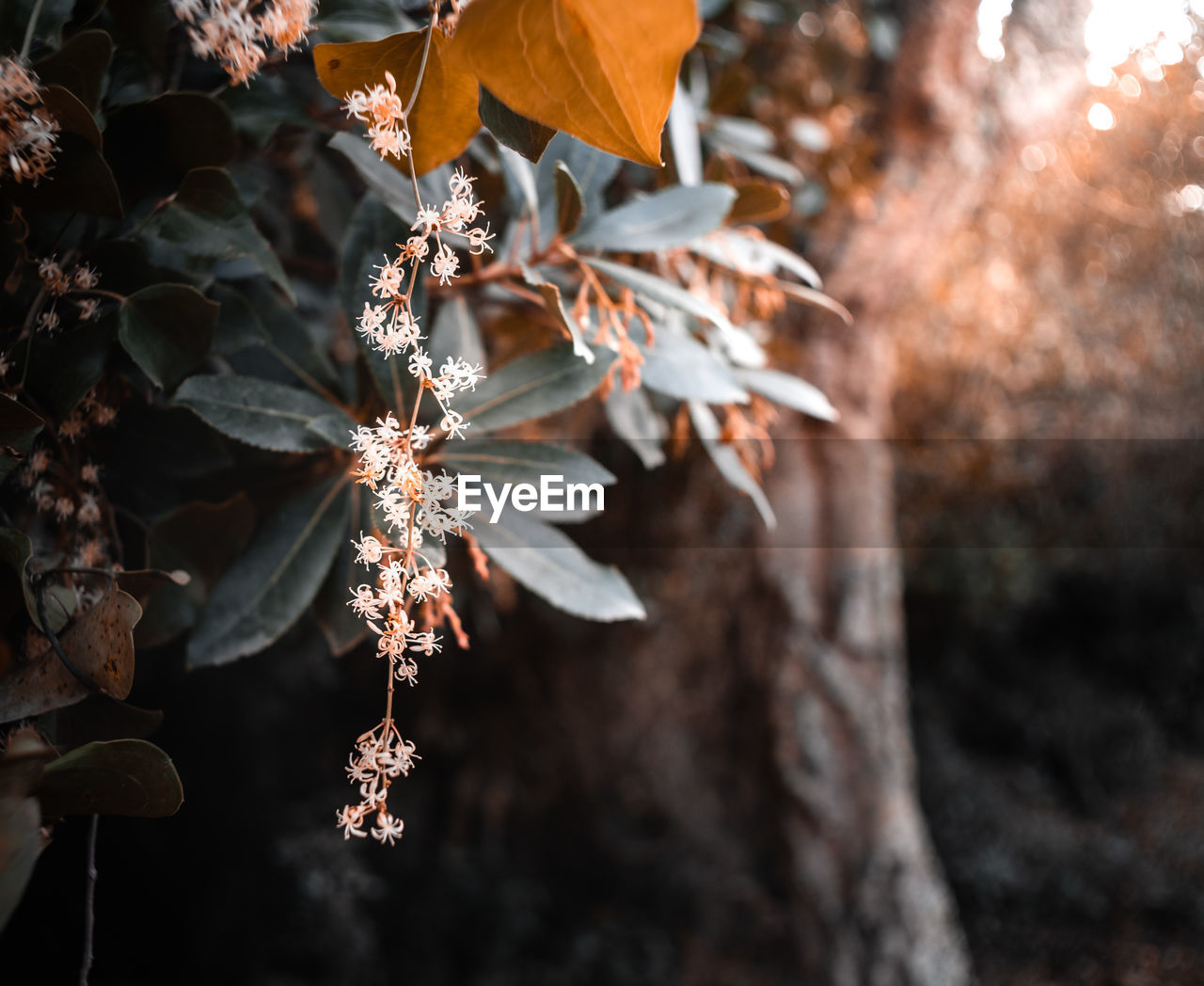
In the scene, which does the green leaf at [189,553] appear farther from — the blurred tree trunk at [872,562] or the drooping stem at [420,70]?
the blurred tree trunk at [872,562]

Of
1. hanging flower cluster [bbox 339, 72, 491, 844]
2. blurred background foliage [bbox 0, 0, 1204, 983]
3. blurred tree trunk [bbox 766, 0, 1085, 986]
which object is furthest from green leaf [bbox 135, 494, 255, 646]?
blurred tree trunk [bbox 766, 0, 1085, 986]

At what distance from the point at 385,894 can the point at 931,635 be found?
12.6ft

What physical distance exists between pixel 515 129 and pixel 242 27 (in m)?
0.20

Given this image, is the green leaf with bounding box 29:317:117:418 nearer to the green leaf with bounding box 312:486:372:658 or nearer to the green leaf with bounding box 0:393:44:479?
the green leaf with bounding box 0:393:44:479

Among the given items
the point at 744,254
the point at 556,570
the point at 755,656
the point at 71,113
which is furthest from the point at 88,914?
the point at 755,656

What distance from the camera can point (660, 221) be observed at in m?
0.60

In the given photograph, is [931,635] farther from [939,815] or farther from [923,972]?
[923,972]

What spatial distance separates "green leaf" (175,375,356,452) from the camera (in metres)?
0.49

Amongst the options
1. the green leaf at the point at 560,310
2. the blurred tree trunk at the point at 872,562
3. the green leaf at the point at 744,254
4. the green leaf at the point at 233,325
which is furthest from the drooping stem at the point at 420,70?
the blurred tree trunk at the point at 872,562

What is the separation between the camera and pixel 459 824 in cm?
265

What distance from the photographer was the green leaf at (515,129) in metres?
0.39

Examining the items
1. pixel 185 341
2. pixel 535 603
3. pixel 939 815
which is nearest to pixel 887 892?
pixel 535 603

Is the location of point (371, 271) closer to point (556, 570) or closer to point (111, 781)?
point (556, 570)

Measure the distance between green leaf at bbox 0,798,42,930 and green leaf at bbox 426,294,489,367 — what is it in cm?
40
